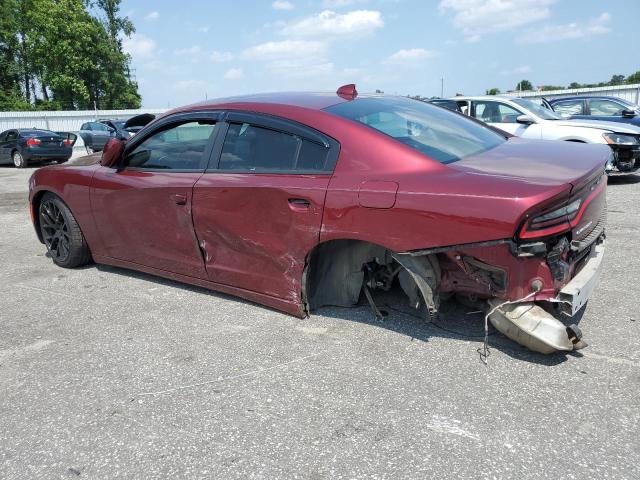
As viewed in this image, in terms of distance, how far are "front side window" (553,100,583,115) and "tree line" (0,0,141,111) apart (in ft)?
137

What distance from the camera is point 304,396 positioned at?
2.60 m

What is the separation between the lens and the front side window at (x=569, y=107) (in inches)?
476

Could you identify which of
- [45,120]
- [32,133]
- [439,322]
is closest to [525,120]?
[439,322]

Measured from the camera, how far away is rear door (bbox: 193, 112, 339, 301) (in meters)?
3.16

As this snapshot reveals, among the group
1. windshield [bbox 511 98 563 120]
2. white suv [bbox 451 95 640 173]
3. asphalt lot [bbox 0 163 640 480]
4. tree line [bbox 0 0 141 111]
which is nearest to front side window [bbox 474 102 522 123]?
white suv [bbox 451 95 640 173]

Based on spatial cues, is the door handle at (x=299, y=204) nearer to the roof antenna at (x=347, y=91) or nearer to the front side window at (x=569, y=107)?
the roof antenna at (x=347, y=91)

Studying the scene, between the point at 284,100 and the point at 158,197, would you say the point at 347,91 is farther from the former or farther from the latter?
the point at 158,197

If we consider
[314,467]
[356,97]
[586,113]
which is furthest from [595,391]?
[586,113]

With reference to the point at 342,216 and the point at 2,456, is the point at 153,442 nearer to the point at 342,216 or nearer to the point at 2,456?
the point at 2,456

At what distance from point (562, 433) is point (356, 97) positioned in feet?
8.22

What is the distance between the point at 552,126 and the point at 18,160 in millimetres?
15853

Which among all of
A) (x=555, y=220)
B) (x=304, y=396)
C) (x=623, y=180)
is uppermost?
(x=555, y=220)

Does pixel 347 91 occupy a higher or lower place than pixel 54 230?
higher

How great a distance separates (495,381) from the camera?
2.63 meters
